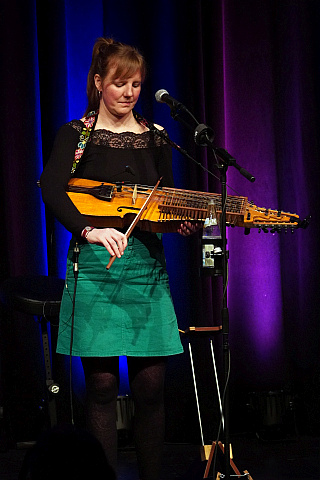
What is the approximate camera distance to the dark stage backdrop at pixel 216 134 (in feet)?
12.2

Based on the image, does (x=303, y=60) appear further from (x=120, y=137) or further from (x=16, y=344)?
(x=16, y=344)

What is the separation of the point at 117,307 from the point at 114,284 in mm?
82

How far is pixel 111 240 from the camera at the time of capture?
2.14 m

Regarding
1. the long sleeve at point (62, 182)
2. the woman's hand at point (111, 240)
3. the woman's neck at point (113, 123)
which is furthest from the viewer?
the woman's neck at point (113, 123)

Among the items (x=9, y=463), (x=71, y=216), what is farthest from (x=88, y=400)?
(x=9, y=463)

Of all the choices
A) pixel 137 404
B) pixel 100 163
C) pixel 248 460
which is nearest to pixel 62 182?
pixel 100 163

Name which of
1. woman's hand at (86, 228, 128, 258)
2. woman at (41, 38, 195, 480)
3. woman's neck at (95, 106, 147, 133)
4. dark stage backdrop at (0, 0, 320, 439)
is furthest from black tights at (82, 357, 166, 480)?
dark stage backdrop at (0, 0, 320, 439)

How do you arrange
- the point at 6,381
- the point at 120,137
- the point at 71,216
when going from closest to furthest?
the point at 71,216 < the point at 120,137 < the point at 6,381

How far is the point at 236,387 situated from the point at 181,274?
81 centimetres

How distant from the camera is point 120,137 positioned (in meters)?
2.48

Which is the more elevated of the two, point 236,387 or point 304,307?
point 304,307

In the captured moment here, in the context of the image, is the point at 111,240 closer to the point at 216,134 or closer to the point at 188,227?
the point at 188,227

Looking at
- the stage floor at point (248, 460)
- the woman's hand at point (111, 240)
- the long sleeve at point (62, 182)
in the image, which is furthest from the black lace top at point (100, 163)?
the stage floor at point (248, 460)

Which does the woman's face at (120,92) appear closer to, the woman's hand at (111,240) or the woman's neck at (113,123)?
the woman's neck at (113,123)
